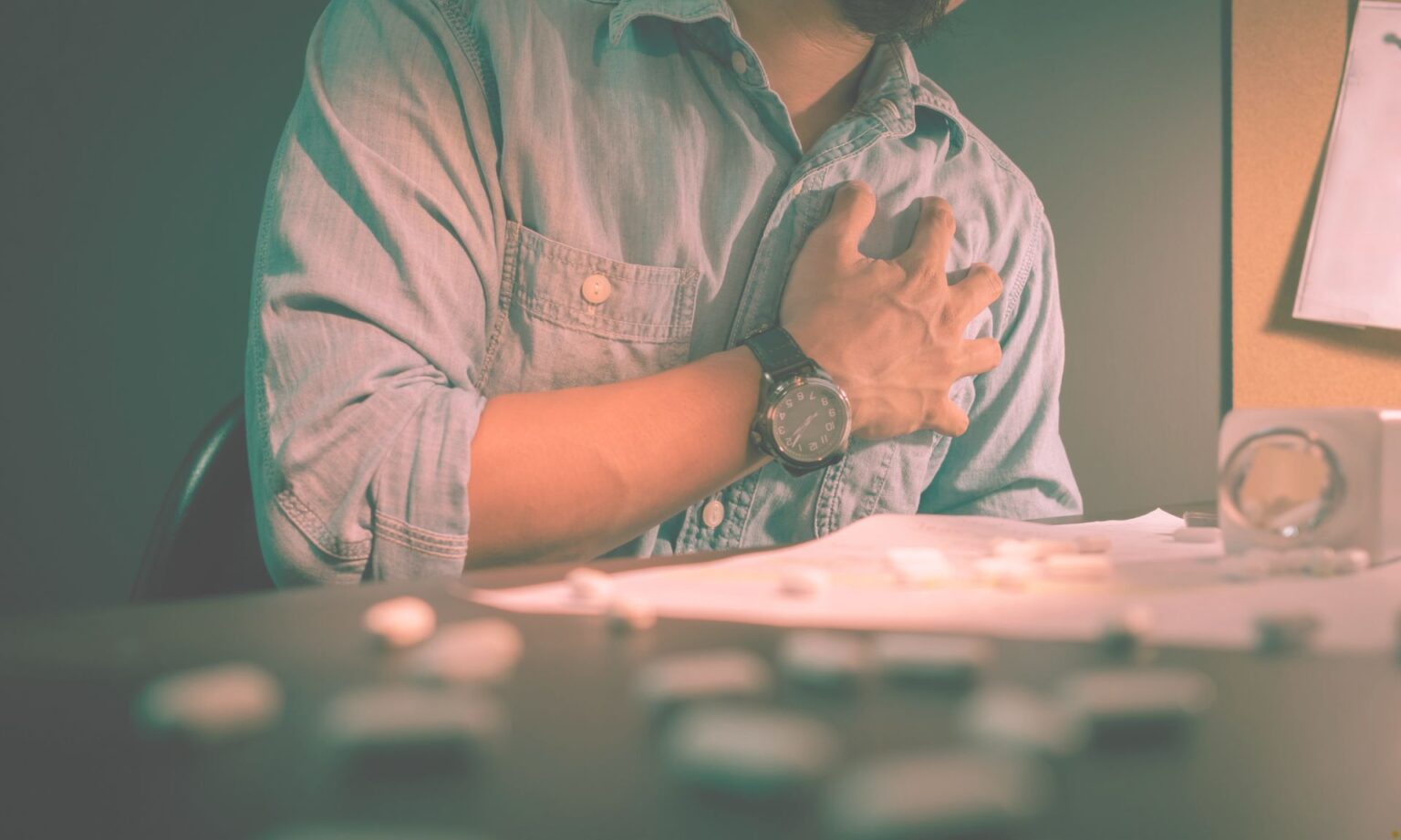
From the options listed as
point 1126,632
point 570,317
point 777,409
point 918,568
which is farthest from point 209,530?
point 1126,632

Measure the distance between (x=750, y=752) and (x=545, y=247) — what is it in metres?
0.65

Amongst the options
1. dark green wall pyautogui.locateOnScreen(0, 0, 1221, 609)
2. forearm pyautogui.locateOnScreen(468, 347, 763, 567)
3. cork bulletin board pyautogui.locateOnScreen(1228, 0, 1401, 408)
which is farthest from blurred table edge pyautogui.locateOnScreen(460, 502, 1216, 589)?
cork bulletin board pyautogui.locateOnScreen(1228, 0, 1401, 408)

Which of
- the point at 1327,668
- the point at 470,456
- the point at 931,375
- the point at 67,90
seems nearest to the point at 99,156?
the point at 67,90

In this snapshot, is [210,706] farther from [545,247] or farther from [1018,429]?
[1018,429]

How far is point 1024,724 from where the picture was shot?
24 centimetres

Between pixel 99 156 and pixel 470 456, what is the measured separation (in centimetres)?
101

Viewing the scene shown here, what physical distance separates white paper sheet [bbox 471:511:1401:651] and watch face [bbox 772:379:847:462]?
0.20m

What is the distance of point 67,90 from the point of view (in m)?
1.27

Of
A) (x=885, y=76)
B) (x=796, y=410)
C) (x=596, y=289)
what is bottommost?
(x=796, y=410)

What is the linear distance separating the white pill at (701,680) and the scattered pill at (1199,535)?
1.41ft

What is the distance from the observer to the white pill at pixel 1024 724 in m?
0.23

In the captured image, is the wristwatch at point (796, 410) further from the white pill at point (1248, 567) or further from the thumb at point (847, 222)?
the white pill at point (1248, 567)

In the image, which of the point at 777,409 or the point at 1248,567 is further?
the point at 777,409

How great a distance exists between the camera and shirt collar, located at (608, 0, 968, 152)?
2.77 feet
